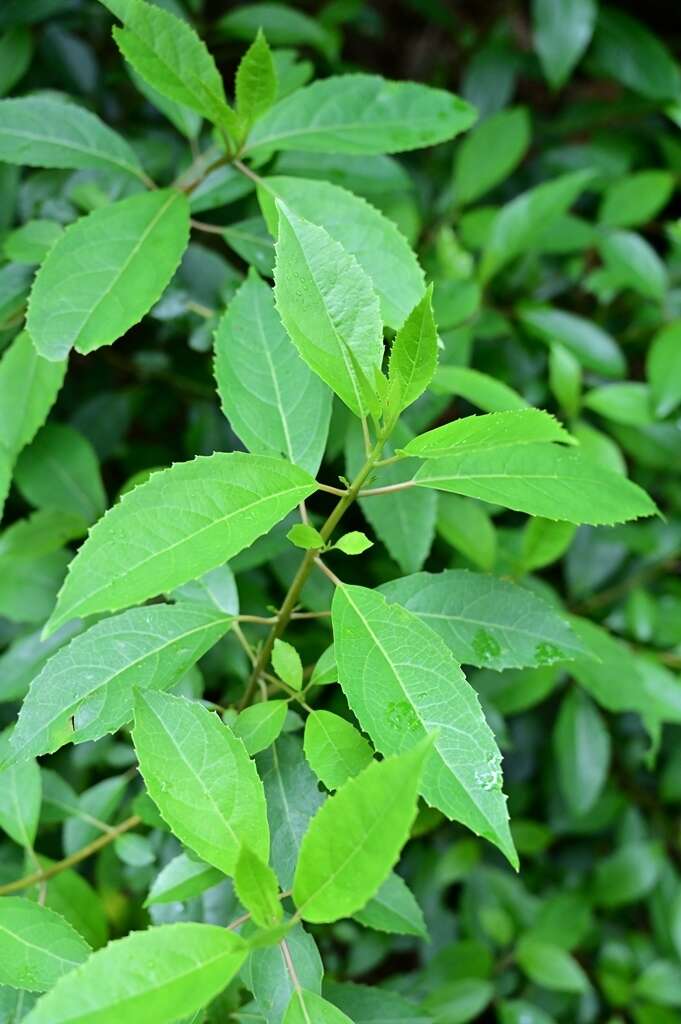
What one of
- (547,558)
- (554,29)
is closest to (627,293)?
(554,29)

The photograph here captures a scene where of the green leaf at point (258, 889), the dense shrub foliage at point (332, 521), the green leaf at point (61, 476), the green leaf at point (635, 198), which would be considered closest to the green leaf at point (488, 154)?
the dense shrub foliage at point (332, 521)

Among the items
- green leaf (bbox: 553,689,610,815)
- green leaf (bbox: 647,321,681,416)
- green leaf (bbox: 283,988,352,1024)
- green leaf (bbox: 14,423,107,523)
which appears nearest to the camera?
green leaf (bbox: 283,988,352,1024)

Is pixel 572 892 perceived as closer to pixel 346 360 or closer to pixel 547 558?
pixel 547 558

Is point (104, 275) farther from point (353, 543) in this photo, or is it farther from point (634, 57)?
point (634, 57)

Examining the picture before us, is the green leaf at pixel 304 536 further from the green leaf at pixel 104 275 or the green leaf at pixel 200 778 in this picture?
the green leaf at pixel 104 275

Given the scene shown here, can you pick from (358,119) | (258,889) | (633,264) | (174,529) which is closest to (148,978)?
(258,889)

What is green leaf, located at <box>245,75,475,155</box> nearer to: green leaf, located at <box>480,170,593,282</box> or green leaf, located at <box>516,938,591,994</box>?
green leaf, located at <box>480,170,593,282</box>

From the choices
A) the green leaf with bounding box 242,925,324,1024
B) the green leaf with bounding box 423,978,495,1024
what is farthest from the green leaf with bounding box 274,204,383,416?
the green leaf with bounding box 423,978,495,1024
